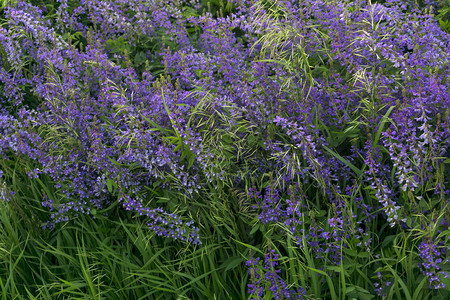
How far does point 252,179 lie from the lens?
2.91 metres

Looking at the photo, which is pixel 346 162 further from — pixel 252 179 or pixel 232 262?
pixel 232 262

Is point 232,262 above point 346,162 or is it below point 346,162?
below

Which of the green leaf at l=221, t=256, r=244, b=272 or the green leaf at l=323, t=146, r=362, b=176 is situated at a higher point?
the green leaf at l=323, t=146, r=362, b=176

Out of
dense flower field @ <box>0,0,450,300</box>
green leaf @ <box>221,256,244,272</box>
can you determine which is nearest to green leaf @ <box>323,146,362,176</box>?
dense flower field @ <box>0,0,450,300</box>

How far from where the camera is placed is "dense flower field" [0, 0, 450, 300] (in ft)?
9.05

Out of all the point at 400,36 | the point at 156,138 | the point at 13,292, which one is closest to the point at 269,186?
the point at 156,138

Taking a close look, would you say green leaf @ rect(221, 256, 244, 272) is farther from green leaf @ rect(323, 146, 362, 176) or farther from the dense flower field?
green leaf @ rect(323, 146, 362, 176)

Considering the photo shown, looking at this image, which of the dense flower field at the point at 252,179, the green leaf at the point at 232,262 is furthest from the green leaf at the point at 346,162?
the green leaf at the point at 232,262

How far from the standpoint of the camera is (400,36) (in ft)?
10.9

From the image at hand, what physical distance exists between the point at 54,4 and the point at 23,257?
280cm

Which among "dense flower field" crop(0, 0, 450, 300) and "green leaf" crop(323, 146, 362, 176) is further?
"green leaf" crop(323, 146, 362, 176)

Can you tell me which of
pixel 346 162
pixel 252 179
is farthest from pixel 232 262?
pixel 346 162

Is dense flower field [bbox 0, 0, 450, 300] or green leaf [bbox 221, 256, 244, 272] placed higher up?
dense flower field [bbox 0, 0, 450, 300]

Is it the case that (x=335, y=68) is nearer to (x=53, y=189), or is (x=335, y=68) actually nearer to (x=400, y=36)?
(x=400, y=36)
